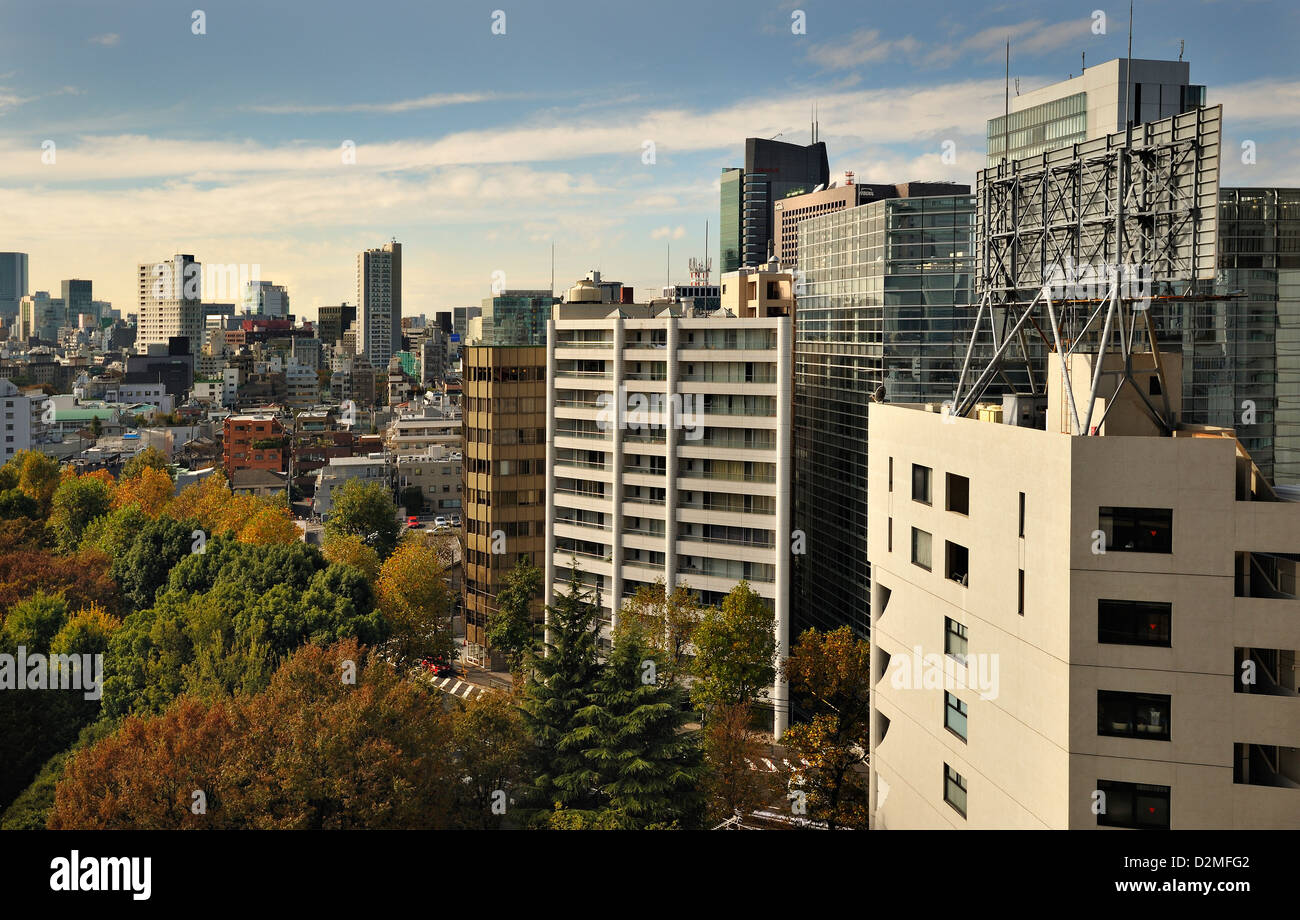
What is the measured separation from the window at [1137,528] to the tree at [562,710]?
33.3 ft

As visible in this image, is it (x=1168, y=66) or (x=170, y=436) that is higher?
(x=1168, y=66)

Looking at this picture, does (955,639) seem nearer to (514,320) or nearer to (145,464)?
(514,320)

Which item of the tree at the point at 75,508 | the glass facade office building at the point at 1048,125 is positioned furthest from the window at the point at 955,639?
the tree at the point at 75,508

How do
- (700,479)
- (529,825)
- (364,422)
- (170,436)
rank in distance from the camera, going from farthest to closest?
1. (364,422)
2. (170,436)
3. (700,479)
4. (529,825)

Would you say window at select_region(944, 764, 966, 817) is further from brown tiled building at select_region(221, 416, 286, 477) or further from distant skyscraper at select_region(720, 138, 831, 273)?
distant skyscraper at select_region(720, 138, 831, 273)

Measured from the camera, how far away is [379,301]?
15250 centimetres

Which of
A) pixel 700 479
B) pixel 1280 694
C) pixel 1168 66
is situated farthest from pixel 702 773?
pixel 1168 66

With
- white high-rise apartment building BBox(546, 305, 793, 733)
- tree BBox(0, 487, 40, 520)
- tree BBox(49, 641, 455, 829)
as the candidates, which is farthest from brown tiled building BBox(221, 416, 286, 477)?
tree BBox(49, 641, 455, 829)

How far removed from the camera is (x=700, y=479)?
30.7 metres

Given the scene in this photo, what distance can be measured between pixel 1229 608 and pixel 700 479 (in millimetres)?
20482

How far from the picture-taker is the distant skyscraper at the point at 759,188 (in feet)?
402

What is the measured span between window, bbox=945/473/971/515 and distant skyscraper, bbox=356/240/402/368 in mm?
141594

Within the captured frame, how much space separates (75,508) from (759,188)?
308 feet
